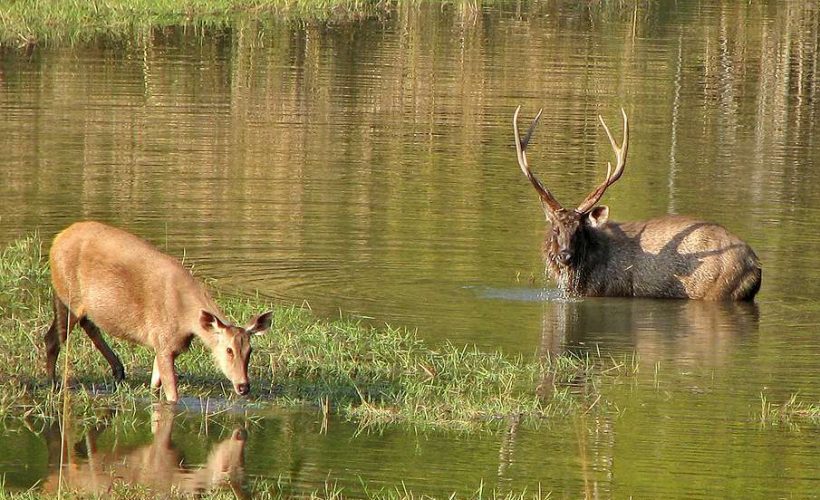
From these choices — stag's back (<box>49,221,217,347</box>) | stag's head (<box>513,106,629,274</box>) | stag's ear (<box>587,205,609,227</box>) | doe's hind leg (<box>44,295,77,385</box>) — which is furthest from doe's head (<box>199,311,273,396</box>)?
stag's ear (<box>587,205,609,227</box>)

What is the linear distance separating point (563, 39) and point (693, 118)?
796 cm

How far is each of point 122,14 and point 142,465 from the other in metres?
22.1

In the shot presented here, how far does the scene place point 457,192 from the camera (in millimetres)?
18234

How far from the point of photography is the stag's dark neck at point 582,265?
46.8 feet

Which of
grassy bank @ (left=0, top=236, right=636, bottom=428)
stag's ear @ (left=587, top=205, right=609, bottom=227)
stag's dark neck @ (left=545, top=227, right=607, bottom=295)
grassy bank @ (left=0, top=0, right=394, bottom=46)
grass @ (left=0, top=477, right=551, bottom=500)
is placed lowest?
grass @ (left=0, top=477, right=551, bottom=500)

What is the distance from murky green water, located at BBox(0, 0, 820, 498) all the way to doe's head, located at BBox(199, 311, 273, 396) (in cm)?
34

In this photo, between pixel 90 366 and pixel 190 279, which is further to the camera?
pixel 90 366

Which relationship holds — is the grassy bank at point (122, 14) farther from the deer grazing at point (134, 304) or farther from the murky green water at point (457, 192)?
the deer grazing at point (134, 304)

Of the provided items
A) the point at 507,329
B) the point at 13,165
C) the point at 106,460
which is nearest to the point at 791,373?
the point at 507,329

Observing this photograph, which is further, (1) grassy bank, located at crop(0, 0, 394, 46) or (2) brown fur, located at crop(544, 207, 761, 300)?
(1) grassy bank, located at crop(0, 0, 394, 46)

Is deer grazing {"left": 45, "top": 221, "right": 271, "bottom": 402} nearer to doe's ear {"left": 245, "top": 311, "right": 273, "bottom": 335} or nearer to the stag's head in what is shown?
doe's ear {"left": 245, "top": 311, "right": 273, "bottom": 335}

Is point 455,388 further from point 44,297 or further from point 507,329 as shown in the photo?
point 44,297

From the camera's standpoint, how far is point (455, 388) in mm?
10453

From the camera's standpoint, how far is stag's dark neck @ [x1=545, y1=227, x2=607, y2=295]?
14273 millimetres
